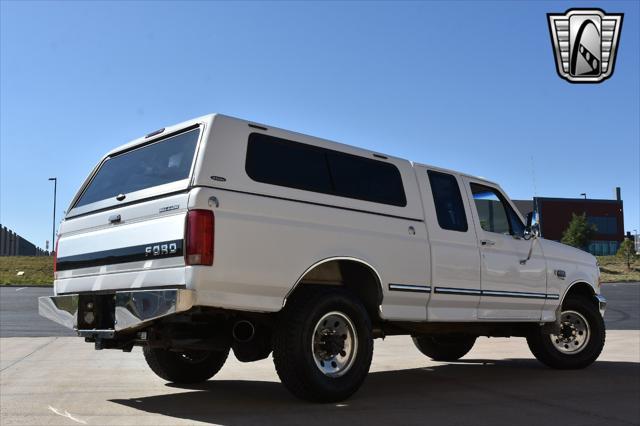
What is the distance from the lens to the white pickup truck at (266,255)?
4875 mm

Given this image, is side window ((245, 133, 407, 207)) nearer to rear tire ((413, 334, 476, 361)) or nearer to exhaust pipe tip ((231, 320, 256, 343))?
exhaust pipe tip ((231, 320, 256, 343))

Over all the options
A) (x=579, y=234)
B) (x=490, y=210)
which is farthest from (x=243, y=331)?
(x=579, y=234)

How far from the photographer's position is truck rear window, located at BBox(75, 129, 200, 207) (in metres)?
5.24

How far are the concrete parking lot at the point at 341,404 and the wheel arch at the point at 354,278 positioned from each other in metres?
0.87

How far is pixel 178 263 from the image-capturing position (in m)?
4.77

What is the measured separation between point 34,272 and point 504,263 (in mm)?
35924

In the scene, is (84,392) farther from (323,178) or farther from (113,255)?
(323,178)

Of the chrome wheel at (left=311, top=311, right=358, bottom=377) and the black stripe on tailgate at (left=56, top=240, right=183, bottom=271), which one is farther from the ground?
the black stripe on tailgate at (left=56, top=240, right=183, bottom=271)

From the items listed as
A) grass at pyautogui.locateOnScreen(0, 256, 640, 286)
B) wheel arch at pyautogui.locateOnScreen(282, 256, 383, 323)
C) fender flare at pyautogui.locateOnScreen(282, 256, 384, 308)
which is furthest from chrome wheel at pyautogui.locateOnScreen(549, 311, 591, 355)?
grass at pyautogui.locateOnScreen(0, 256, 640, 286)

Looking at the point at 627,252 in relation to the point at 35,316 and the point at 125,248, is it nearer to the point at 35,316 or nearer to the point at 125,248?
the point at 35,316

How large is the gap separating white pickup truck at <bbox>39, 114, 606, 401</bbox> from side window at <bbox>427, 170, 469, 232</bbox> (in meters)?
0.02

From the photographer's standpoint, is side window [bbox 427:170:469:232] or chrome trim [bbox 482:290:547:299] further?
chrome trim [bbox 482:290:547:299]

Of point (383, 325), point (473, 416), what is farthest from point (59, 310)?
point (473, 416)

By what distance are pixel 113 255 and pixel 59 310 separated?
916 mm
